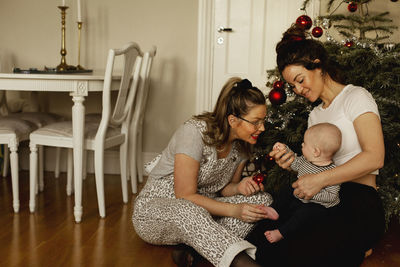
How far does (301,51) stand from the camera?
198 cm

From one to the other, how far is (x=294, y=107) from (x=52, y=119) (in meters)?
1.92

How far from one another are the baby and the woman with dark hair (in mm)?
33

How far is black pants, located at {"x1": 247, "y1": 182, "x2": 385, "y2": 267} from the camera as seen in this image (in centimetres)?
187

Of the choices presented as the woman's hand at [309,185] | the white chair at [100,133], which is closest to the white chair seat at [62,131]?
the white chair at [100,133]

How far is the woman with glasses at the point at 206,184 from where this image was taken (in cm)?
192

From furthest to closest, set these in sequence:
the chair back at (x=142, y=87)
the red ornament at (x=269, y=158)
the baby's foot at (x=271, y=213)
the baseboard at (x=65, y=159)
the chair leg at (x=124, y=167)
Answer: the baseboard at (x=65, y=159)
the chair back at (x=142, y=87)
the chair leg at (x=124, y=167)
the red ornament at (x=269, y=158)
the baby's foot at (x=271, y=213)

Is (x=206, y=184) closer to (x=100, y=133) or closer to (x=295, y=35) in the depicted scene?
(x=295, y=35)

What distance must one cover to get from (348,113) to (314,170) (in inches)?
10.5

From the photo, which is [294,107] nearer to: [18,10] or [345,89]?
[345,89]

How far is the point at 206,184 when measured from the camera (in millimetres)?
2266

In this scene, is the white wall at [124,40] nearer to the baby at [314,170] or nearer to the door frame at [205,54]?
the door frame at [205,54]

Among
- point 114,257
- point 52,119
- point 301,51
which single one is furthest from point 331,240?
point 52,119

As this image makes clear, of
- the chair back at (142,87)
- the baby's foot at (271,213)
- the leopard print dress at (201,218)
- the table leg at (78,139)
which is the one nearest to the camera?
the leopard print dress at (201,218)

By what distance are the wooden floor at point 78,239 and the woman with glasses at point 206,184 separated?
0.15 m
